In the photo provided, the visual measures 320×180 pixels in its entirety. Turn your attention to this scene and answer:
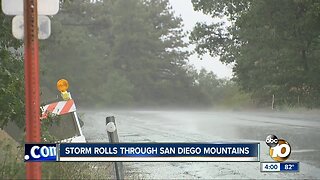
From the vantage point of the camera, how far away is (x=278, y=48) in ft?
81.0

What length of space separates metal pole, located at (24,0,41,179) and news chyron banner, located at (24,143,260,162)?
0.44ft

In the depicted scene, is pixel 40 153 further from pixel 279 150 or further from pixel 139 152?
pixel 279 150

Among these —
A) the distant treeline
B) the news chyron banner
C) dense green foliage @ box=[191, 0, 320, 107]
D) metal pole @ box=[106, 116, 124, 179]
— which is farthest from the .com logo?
dense green foliage @ box=[191, 0, 320, 107]

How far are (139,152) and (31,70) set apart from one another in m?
0.93

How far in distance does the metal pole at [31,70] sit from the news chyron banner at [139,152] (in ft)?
0.44

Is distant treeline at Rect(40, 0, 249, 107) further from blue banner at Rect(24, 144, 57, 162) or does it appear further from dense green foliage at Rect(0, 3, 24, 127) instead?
blue banner at Rect(24, 144, 57, 162)

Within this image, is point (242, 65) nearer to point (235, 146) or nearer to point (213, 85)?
point (213, 85)

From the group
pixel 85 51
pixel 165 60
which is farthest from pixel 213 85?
pixel 165 60

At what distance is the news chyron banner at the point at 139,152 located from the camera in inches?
135

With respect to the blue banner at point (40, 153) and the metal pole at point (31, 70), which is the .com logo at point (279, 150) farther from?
the metal pole at point (31, 70)

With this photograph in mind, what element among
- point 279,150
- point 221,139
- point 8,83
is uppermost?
point 8,83

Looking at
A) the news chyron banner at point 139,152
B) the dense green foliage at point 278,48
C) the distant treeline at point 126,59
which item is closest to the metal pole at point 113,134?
the news chyron banner at point 139,152

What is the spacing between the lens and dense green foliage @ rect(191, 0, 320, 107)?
2203 centimetres

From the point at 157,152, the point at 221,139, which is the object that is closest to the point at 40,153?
the point at 157,152
